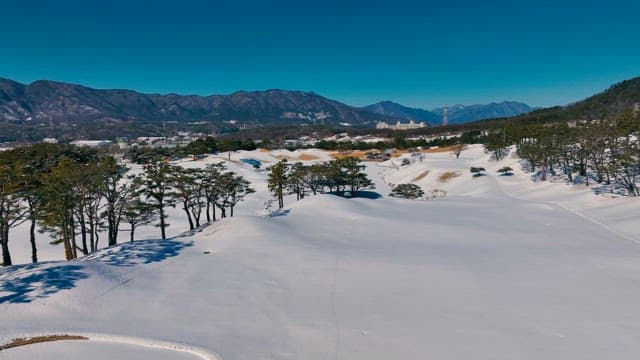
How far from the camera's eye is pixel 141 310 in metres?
11.0

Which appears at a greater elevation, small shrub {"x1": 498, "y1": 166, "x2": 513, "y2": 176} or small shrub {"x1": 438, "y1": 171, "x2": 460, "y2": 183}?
small shrub {"x1": 498, "y1": 166, "x2": 513, "y2": 176}

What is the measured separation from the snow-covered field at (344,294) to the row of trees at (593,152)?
8.38 meters

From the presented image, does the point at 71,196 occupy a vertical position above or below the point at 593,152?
below

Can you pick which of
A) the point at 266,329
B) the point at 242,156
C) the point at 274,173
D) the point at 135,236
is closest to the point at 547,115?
the point at 242,156

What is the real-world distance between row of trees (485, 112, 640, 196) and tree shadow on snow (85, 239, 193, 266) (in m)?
29.2

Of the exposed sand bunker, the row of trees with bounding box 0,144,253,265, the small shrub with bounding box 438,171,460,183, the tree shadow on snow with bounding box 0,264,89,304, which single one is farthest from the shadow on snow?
the small shrub with bounding box 438,171,460,183

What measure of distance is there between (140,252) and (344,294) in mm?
9303

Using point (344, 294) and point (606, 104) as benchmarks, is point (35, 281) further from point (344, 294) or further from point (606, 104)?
point (606, 104)

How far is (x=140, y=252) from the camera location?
16641mm

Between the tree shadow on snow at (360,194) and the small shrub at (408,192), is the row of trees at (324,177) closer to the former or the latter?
the tree shadow on snow at (360,194)

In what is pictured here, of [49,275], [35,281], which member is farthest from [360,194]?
[35,281]

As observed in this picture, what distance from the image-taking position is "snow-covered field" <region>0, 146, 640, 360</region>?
923 cm

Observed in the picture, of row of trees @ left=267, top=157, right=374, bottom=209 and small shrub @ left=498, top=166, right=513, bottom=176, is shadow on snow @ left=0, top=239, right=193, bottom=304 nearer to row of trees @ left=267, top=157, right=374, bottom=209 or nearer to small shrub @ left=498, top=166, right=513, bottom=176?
row of trees @ left=267, top=157, right=374, bottom=209

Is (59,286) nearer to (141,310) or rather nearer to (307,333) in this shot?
(141,310)
